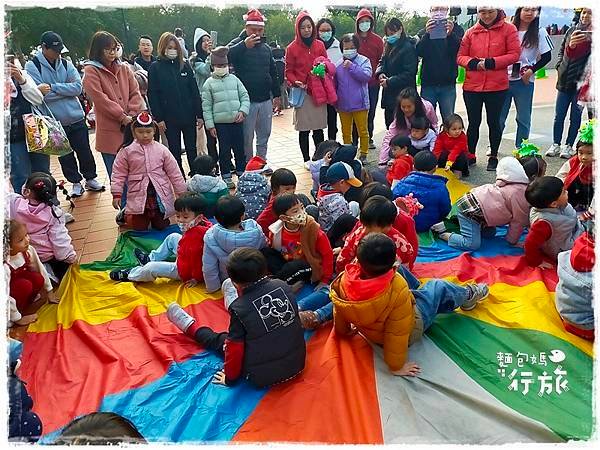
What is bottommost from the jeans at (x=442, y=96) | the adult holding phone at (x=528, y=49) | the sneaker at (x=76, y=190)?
the sneaker at (x=76, y=190)

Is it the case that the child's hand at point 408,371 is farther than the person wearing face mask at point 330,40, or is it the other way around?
the person wearing face mask at point 330,40

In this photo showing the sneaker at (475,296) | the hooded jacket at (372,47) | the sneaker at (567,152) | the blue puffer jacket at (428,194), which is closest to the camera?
the sneaker at (475,296)

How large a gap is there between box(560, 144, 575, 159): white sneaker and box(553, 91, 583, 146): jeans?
3.5 inches

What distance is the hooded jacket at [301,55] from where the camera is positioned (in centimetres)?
573

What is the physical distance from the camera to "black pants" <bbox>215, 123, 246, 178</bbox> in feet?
18.0

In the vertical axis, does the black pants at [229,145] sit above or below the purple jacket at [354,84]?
below

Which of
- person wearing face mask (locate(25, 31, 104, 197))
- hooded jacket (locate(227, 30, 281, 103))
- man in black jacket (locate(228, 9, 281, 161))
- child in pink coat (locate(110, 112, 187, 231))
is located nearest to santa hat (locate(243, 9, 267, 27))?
man in black jacket (locate(228, 9, 281, 161))

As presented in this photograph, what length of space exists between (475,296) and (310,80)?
371cm

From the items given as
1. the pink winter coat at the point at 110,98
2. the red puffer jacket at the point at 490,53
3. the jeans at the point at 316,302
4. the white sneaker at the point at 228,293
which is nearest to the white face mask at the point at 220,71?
the pink winter coat at the point at 110,98

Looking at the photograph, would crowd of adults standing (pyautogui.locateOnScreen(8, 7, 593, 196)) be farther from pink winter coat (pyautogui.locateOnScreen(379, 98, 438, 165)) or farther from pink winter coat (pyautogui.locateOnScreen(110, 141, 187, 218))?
pink winter coat (pyautogui.locateOnScreen(110, 141, 187, 218))

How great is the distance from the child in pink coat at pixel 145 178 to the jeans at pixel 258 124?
4.67ft

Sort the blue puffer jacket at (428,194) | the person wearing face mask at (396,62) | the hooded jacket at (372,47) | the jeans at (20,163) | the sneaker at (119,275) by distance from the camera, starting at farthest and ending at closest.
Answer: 1. the hooded jacket at (372,47)
2. the person wearing face mask at (396,62)
3. the jeans at (20,163)
4. the blue puffer jacket at (428,194)
5. the sneaker at (119,275)

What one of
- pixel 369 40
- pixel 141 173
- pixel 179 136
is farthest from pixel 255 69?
pixel 141 173

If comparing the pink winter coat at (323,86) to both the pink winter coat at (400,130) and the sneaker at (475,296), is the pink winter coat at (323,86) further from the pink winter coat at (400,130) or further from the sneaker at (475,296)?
the sneaker at (475,296)
